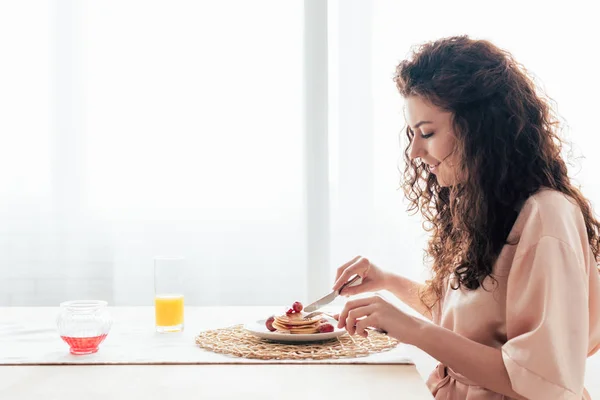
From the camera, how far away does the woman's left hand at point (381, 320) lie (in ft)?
4.20

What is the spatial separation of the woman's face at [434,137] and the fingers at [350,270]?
0.88 ft

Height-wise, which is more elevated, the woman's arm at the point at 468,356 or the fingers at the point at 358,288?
the fingers at the point at 358,288

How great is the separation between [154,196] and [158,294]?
1.43 meters

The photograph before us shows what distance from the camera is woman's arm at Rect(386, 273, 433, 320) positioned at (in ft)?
5.49

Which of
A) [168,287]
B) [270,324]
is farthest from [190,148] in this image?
[270,324]

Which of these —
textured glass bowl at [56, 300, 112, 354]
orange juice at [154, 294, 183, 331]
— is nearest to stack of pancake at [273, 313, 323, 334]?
orange juice at [154, 294, 183, 331]

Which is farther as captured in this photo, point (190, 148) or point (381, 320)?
point (190, 148)

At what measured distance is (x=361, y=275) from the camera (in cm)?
A: 162

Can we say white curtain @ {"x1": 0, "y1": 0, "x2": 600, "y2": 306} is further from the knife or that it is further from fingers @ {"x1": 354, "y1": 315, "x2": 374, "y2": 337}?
fingers @ {"x1": 354, "y1": 315, "x2": 374, "y2": 337}

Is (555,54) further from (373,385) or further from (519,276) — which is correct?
(373,385)

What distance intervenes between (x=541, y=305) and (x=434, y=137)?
41 centimetres

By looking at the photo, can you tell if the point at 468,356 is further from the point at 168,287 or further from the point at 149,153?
the point at 149,153

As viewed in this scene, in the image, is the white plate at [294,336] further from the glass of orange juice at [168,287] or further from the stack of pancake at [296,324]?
the glass of orange juice at [168,287]

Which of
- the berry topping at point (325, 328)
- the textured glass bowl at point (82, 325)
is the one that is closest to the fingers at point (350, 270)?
the berry topping at point (325, 328)
